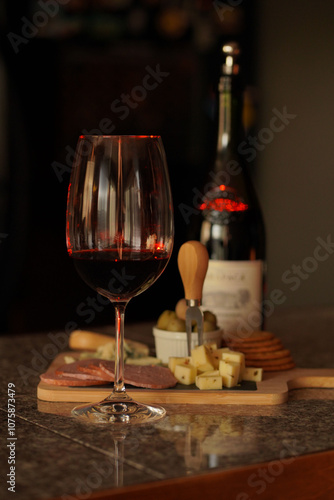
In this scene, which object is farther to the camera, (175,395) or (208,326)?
(208,326)

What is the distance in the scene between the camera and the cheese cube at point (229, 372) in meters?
0.85

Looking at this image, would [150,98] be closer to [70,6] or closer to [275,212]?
[70,6]

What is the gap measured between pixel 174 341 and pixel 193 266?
114mm

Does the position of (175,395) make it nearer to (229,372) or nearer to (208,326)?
(229,372)

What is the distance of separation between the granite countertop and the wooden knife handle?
160 mm

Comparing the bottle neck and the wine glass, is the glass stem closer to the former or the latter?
the wine glass

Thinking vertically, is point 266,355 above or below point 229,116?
below

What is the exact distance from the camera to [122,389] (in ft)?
2.52

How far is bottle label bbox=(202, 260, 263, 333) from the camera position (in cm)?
107

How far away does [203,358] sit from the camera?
86 cm

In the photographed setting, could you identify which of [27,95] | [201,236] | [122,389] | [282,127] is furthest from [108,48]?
[122,389]

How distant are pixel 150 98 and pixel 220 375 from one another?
8.06 feet

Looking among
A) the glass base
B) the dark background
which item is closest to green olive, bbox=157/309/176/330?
the glass base

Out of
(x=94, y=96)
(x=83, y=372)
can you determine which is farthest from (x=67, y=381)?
(x=94, y=96)
